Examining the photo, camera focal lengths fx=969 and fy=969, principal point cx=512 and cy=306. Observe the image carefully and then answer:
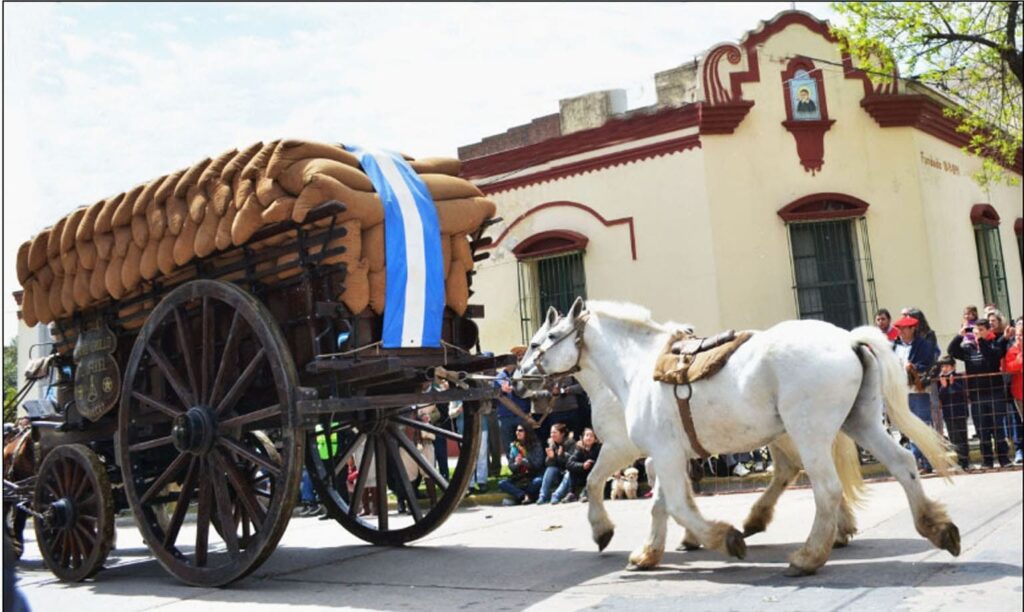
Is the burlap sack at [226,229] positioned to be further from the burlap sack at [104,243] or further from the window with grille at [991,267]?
the window with grille at [991,267]

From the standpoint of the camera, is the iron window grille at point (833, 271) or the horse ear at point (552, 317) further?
Result: the iron window grille at point (833, 271)

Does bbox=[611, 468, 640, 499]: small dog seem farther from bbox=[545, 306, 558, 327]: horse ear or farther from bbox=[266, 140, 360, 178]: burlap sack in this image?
bbox=[266, 140, 360, 178]: burlap sack

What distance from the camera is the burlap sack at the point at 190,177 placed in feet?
24.6

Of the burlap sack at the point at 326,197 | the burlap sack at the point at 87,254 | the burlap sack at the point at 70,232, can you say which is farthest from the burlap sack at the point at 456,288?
the burlap sack at the point at 70,232

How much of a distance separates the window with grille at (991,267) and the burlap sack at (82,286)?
12997mm

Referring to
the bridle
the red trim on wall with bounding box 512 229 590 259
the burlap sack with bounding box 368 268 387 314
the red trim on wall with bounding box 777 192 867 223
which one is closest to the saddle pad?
the bridle

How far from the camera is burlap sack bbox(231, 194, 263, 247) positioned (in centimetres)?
694

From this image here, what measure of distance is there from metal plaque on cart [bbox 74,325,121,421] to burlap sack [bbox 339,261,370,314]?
2.66 meters

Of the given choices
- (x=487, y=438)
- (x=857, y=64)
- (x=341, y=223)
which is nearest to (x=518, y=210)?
(x=487, y=438)

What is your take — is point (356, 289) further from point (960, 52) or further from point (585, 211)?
point (585, 211)

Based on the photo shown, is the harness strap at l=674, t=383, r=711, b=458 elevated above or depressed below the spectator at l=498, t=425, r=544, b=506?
above

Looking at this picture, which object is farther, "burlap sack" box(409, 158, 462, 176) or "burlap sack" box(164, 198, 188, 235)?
"burlap sack" box(409, 158, 462, 176)

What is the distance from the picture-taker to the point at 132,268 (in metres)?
7.85

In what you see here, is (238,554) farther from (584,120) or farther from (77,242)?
(584,120)
